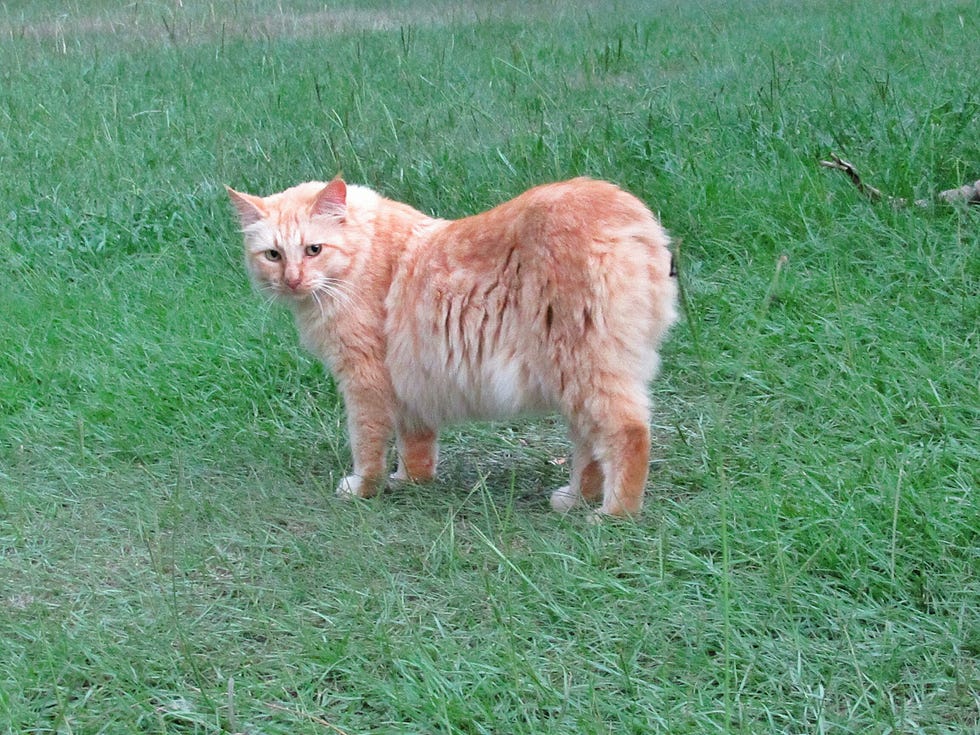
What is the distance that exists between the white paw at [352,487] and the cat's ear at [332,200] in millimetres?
955

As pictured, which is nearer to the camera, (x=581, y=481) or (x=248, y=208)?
(x=581, y=481)

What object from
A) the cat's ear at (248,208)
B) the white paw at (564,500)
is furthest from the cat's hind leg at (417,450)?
the cat's ear at (248,208)

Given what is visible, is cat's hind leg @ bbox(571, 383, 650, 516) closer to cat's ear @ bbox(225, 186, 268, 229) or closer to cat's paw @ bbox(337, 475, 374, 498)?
cat's paw @ bbox(337, 475, 374, 498)

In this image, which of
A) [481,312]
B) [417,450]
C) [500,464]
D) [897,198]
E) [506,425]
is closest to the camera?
[481,312]

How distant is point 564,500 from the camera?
12.9 feet

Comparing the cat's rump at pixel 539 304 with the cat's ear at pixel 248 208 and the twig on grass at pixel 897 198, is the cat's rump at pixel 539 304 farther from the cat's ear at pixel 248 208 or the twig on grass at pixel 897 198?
the twig on grass at pixel 897 198

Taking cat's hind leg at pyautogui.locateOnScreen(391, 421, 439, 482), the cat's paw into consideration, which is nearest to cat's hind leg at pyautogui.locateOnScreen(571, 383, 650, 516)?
cat's hind leg at pyautogui.locateOnScreen(391, 421, 439, 482)

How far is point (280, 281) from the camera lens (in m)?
4.18

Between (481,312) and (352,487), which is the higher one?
(481,312)

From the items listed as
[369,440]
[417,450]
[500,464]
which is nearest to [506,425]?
[500,464]

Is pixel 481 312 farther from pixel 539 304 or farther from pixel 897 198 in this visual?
pixel 897 198

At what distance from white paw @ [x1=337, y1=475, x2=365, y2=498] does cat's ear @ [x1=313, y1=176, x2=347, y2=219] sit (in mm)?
955

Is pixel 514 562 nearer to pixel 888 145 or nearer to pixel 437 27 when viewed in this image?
pixel 888 145

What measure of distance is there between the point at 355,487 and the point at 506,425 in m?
0.84
